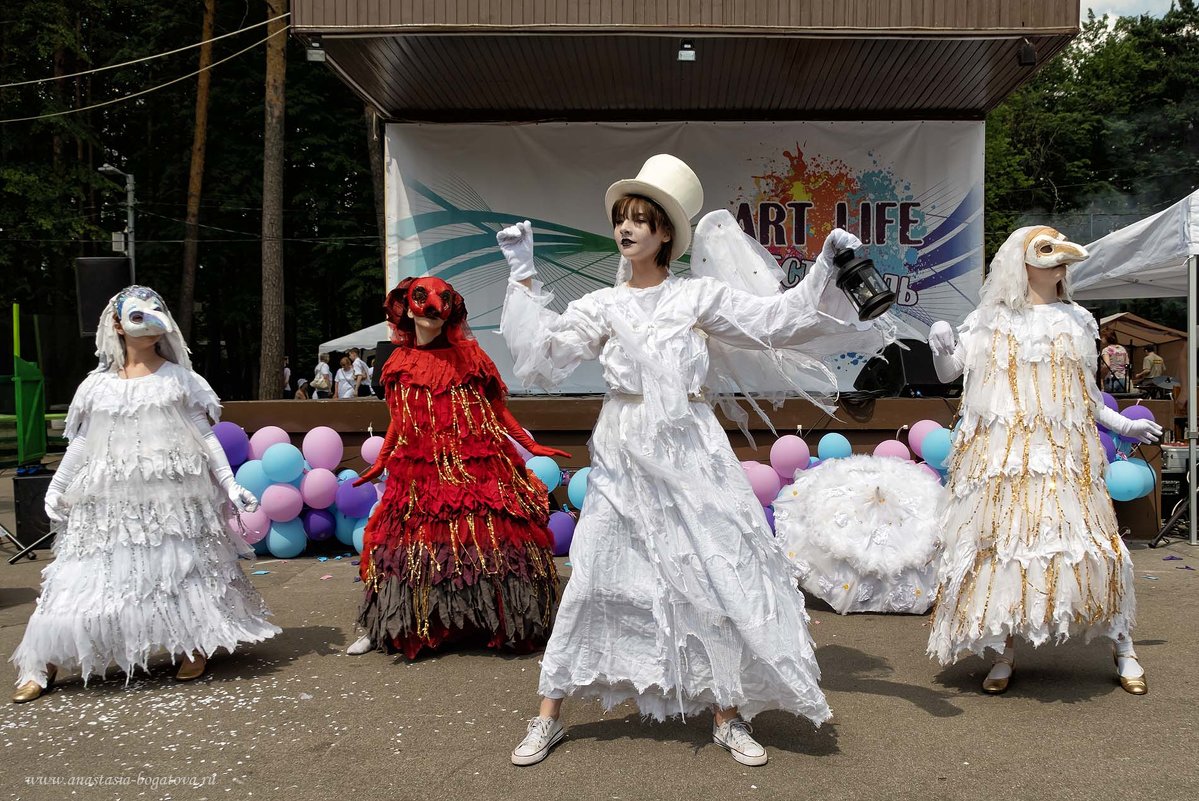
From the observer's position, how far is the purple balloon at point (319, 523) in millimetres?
7938

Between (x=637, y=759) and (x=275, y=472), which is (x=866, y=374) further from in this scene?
(x=637, y=759)

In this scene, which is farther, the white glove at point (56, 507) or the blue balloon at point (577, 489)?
the blue balloon at point (577, 489)

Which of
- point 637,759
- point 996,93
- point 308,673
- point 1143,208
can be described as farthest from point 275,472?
point 1143,208

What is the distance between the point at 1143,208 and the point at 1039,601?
3514 centimetres

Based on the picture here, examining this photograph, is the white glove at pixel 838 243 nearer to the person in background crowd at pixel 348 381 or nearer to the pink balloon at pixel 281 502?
the pink balloon at pixel 281 502

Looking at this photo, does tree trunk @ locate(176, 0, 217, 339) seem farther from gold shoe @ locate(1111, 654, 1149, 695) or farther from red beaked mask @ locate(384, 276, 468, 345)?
gold shoe @ locate(1111, 654, 1149, 695)

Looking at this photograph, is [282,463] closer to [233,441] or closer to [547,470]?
[233,441]

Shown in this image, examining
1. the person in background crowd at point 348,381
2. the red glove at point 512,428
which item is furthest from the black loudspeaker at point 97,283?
the person in background crowd at point 348,381

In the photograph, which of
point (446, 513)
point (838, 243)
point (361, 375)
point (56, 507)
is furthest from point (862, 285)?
point (361, 375)

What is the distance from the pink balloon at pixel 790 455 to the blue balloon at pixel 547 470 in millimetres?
1688

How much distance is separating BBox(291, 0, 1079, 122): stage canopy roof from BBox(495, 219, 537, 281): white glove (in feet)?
16.3

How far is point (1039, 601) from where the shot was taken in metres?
4.09

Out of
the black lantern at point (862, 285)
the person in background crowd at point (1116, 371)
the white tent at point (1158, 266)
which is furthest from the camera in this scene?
the person in background crowd at point (1116, 371)

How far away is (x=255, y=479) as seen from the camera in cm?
765
